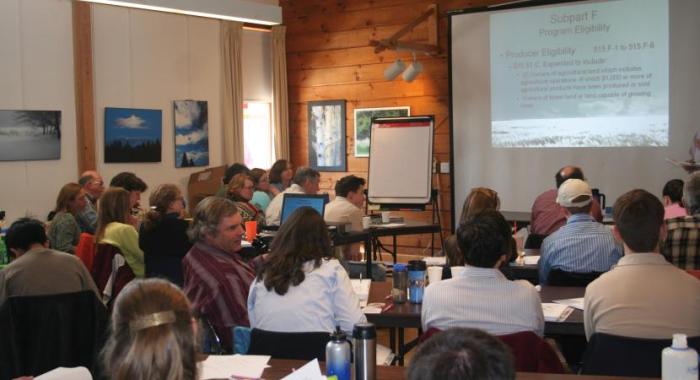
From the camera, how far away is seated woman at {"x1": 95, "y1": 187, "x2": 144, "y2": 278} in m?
5.24

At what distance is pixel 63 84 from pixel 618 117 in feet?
18.2

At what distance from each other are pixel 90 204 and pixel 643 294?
493 centimetres

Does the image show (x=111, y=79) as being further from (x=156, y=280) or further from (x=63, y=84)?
(x=156, y=280)

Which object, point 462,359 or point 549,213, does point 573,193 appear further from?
point 462,359

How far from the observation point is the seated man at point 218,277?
353cm

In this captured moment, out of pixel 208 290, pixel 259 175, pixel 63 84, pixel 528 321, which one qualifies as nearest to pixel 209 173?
pixel 259 175

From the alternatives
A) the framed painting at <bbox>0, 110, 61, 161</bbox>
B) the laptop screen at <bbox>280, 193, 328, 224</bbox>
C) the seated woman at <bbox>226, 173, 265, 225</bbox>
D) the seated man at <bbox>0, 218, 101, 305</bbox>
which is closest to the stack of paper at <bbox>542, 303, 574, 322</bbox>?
the seated man at <bbox>0, 218, 101, 305</bbox>

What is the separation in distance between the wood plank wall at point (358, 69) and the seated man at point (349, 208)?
2.31 meters

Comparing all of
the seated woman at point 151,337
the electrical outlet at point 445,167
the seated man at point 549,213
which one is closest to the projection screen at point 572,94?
the electrical outlet at point 445,167

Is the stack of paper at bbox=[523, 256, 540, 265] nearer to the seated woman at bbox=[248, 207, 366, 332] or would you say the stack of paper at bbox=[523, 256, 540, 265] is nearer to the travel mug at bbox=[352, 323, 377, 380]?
the seated woman at bbox=[248, 207, 366, 332]

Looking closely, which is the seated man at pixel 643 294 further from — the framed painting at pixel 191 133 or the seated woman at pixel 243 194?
the framed painting at pixel 191 133

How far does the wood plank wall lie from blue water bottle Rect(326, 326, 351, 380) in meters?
6.71

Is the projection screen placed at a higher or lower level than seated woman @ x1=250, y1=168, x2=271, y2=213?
higher

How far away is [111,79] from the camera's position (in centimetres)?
870
